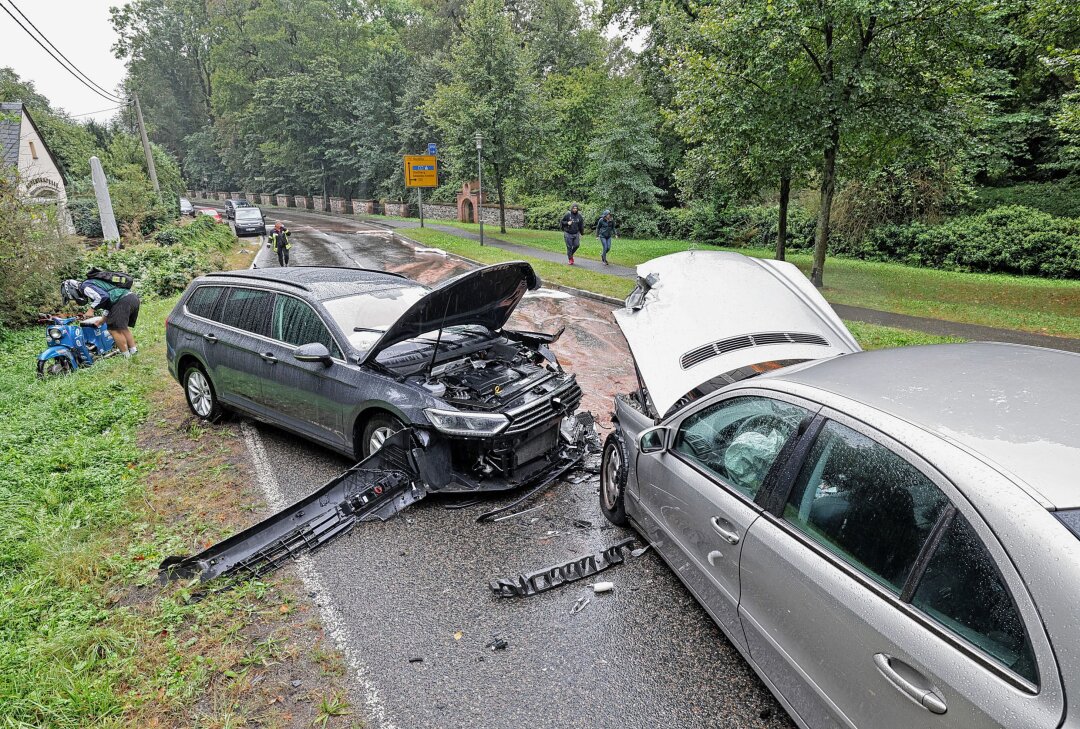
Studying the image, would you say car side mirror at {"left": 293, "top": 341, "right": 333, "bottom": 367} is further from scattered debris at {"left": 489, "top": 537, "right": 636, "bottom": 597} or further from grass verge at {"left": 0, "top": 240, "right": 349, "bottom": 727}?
scattered debris at {"left": 489, "top": 537, "right": 636, "bottom": 597}

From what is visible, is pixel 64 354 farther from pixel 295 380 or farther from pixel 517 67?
pixel 517 67

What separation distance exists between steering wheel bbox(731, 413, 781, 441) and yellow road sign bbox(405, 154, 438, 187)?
31.2 metres

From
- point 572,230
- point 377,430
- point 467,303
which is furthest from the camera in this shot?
point 572,230

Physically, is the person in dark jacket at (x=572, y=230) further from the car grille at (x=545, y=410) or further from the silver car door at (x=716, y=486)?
the silver car door at (x=716, y=486)

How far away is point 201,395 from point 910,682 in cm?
698

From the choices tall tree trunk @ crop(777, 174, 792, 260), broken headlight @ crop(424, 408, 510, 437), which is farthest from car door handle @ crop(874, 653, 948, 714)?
tall tree trunk @ crop(777, 174, 792, 260)

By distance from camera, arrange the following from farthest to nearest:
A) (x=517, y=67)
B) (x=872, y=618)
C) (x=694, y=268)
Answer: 1. (x=517, y=67)
2. (x=694, y=268)
3. (x=872, y=618)

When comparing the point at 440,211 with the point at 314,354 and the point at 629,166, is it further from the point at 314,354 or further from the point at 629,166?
the point at 314,354

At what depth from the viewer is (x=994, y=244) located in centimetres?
1750

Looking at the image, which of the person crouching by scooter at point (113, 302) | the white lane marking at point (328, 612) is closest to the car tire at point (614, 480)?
the white lane marking at point (328, 612)

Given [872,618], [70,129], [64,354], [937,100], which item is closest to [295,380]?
[872,618]

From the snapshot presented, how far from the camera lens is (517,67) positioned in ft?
88.9

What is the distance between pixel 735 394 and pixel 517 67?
91.1 feet

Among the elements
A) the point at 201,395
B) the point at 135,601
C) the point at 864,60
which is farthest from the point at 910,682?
the point at 864,60
